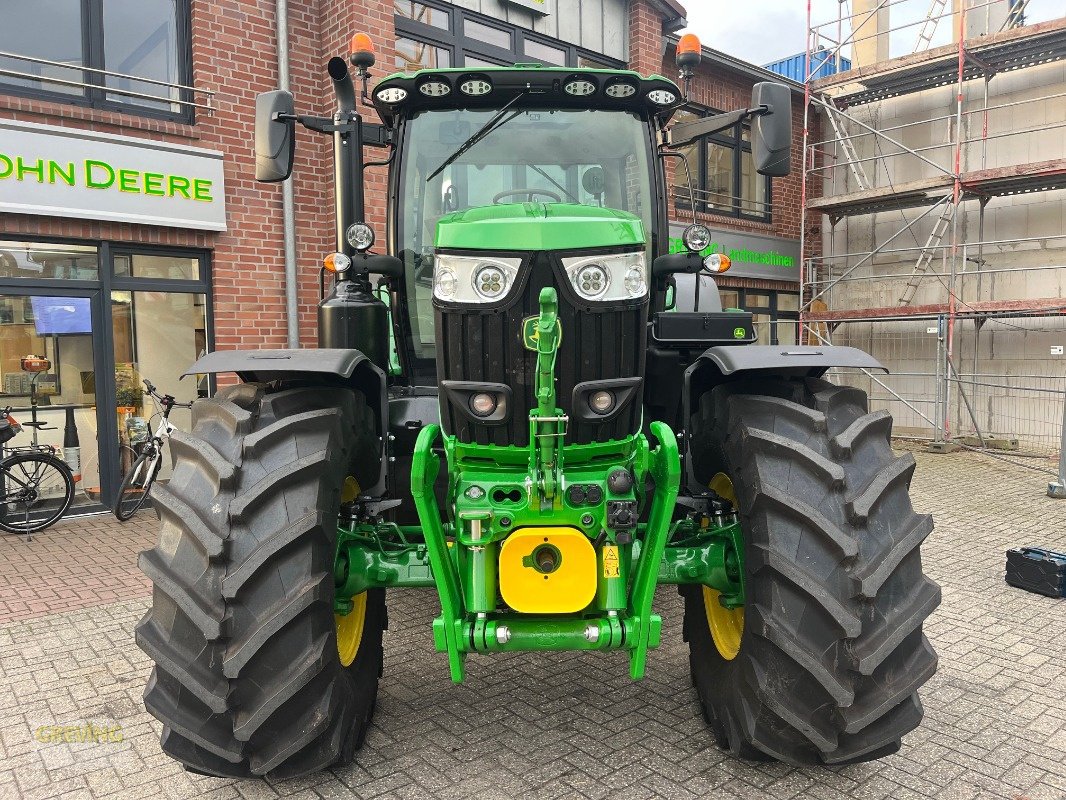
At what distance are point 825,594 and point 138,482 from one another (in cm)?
674

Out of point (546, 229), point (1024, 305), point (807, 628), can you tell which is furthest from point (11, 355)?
point (1024, 305)

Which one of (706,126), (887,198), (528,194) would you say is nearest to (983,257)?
(887,198)

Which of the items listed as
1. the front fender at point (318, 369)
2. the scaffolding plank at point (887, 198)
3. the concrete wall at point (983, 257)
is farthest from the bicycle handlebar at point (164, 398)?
the scaffolding plank at point (887, 198)

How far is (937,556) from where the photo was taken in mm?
5988

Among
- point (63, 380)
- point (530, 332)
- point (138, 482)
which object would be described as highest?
point (530, 332)

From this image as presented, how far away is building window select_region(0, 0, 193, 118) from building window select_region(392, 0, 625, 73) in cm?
222

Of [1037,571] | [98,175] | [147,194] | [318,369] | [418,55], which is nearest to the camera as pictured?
[318,369]

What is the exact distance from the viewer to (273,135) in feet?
11.5

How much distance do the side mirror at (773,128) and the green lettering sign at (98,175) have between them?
581 cm

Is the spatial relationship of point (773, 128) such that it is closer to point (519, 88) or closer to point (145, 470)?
point (519, 88)

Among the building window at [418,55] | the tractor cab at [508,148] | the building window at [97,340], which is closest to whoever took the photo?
the tractor cab at [508,148]

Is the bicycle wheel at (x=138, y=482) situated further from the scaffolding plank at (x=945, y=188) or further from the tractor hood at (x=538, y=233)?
the scaffolding plank at (x=945, y=188)

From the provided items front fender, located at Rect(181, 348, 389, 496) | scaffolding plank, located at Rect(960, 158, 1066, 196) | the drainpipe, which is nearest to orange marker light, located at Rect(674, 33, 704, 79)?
front fender, located at Rect(181, 348, 389, 496)

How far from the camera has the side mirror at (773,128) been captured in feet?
10.9
